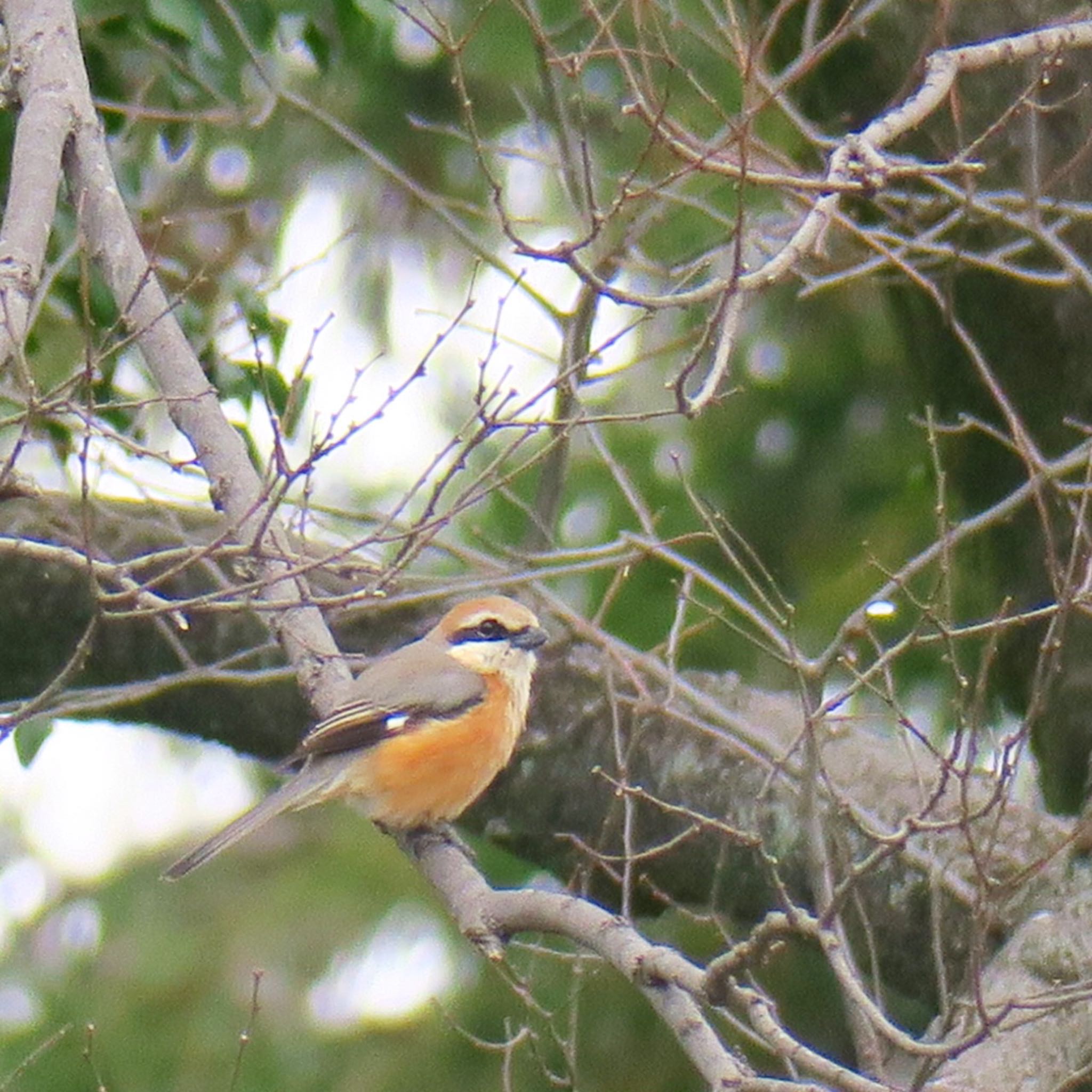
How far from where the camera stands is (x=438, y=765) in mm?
5375

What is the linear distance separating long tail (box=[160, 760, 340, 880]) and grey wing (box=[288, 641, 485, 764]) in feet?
0.25

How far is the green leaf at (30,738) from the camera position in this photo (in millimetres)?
4613

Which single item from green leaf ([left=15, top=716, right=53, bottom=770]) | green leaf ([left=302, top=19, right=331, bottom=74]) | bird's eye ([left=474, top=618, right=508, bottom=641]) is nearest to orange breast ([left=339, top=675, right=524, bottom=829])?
bird's eye ([left=474, top=618, right=508, bottom=641])

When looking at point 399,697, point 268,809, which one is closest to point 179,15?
point 399,697

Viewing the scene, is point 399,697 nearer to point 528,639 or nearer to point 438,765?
point 438,765

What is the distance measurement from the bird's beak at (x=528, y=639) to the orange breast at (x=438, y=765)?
0.51ft

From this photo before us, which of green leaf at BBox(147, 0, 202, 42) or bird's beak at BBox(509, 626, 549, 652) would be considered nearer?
green leaf at BBox(147, 0, 202, 42)

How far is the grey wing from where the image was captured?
503cm

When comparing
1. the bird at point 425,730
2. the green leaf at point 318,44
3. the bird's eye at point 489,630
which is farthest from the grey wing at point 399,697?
the green leaf at point 318,44

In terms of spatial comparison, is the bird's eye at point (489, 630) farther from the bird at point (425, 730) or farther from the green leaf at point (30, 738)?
the green leaf at point (30, 738)

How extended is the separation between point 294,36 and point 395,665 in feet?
6.85

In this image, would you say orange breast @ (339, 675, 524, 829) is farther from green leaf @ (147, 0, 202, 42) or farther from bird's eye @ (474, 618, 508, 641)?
green leaf @ (147, 0, 202, 42)

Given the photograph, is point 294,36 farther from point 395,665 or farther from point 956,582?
point 956,582

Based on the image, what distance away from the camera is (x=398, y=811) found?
5.19m
